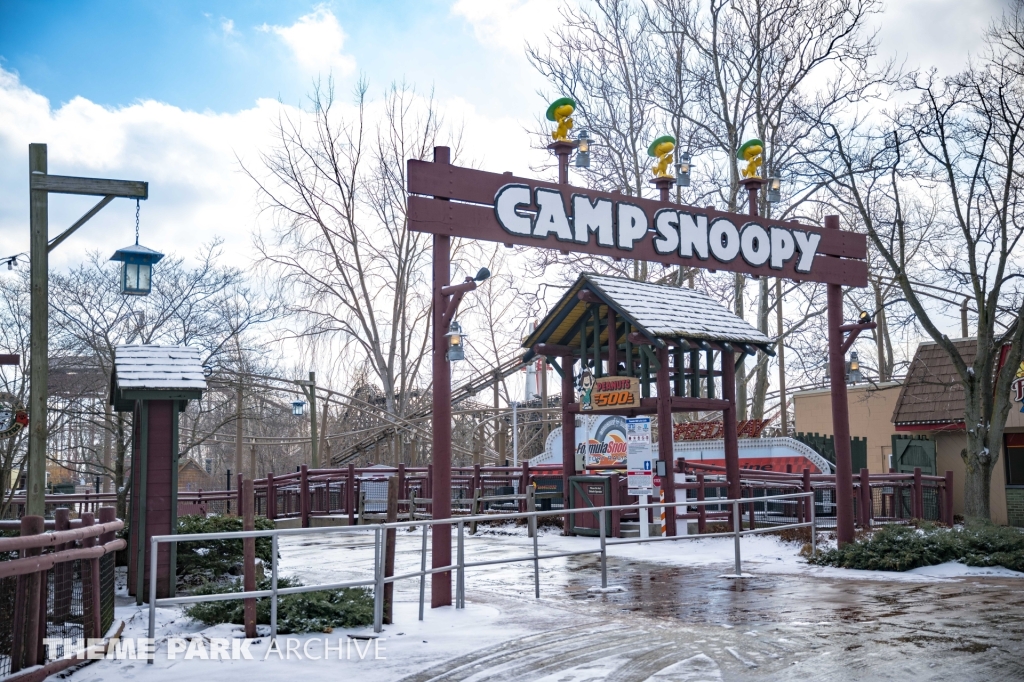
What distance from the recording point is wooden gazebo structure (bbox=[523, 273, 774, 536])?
17825 mm

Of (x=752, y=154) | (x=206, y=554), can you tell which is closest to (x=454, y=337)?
(x=206, y=554)

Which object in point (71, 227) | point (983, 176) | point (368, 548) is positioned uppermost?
point (983, 176)

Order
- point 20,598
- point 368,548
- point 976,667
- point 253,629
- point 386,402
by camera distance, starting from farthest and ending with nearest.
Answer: point 386,402 < point 368,548 < point 253,629 < point 976,667 < point 20,598

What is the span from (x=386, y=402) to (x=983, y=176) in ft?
82.7

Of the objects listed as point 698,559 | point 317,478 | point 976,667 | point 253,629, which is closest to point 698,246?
point 698,559

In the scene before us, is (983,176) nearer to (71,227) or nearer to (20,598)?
(71,227)

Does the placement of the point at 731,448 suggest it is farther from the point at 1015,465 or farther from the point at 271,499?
the point at 271,499

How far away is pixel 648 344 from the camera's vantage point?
59.5ft

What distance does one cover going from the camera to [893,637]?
8.50 metres

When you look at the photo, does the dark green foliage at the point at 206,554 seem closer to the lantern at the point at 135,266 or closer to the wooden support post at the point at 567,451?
the lantern at the point at 135,266

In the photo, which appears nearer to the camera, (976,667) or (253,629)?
(976,667)

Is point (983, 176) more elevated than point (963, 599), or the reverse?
point (983, 176)

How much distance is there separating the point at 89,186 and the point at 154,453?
3.48 metres

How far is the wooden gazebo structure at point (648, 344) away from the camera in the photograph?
17825mm
